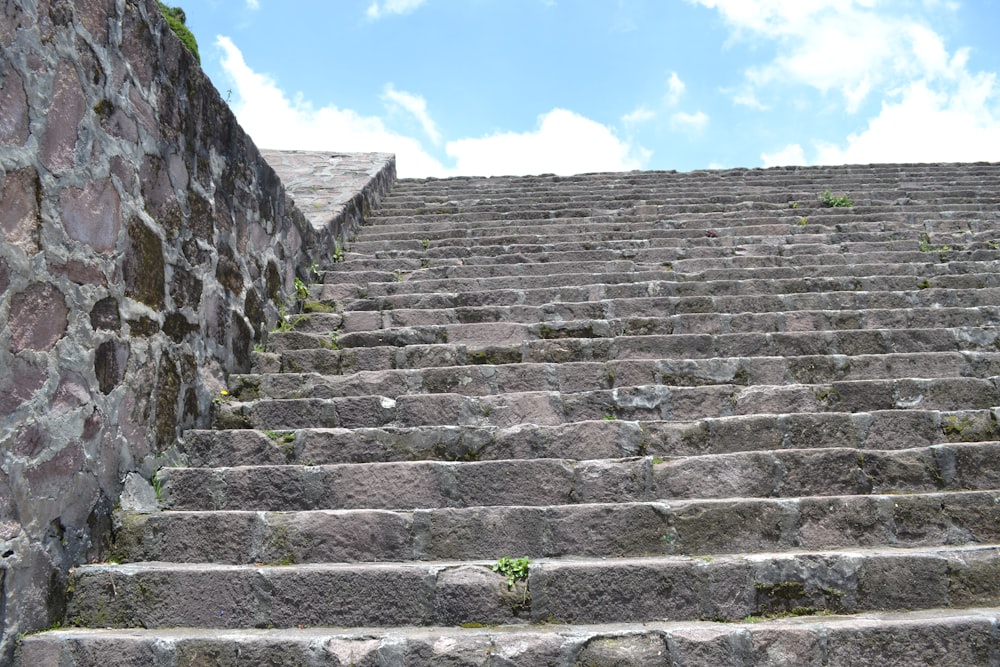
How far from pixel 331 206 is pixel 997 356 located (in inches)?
191

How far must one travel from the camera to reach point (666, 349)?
13.4ft

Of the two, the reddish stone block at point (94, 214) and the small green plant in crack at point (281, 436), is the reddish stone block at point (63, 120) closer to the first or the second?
the reddish stone block at point (94, 214)

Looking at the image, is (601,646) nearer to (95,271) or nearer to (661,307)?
(95,271)

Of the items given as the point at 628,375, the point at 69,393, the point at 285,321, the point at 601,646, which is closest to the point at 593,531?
the point at 601,646

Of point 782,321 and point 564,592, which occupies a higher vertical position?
point 782,321

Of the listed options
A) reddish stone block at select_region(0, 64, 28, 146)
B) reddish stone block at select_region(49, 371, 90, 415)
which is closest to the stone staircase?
reddish stone block at select_region(49, 371, 90, 415)

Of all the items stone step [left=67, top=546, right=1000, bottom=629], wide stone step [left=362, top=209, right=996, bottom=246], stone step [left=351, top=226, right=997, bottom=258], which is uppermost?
wide stone step [left=362, top=209, right=996, bottom=246]

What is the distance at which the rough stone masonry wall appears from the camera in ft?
7.75

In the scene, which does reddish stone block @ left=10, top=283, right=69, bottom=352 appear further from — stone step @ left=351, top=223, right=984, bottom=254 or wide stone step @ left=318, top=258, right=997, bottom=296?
stone step @ left=351, top=223, right=984, bottom=254

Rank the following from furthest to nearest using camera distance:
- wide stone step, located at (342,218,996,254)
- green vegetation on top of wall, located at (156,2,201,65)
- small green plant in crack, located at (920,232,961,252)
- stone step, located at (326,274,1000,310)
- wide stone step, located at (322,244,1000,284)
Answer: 1. green vegetation on top of wall, located at (156,2,201,65)
2. wide stone step, located at (342,218,996,254)
3. small green plant in crack, located at (920,232,961,252)
4. wide stone step, located at (322,244,1000,284)
5. stone step, located at (326,274,1000,310)

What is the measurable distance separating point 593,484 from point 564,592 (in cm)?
60

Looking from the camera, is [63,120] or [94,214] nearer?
[63,120]

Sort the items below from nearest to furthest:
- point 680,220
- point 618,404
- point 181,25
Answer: point 618,404 < point 680,220 < point 181,25

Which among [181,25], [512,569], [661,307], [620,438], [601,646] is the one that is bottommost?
[601,646]
